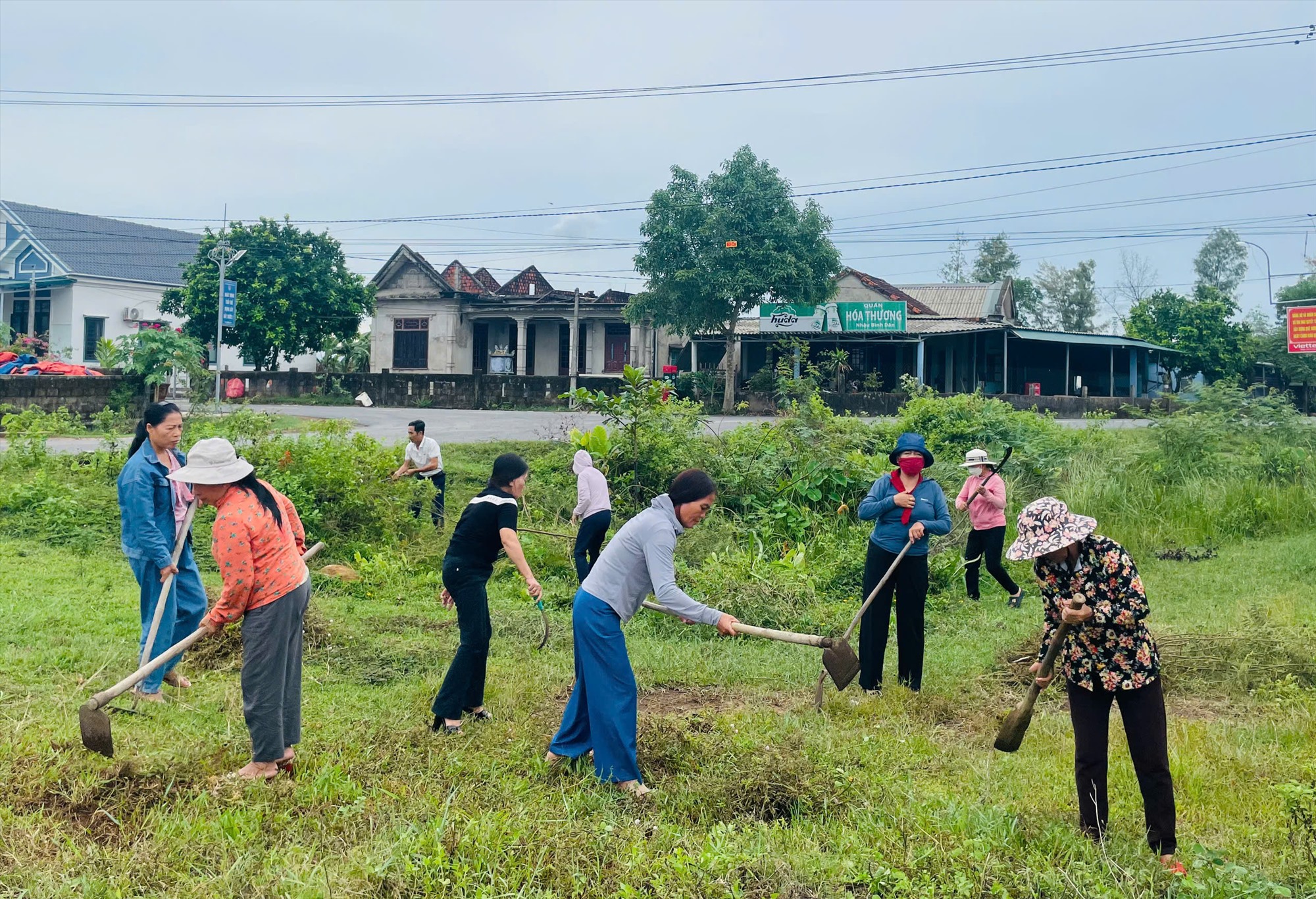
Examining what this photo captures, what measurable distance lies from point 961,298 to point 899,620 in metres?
36.4

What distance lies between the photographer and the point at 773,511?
1323 cm

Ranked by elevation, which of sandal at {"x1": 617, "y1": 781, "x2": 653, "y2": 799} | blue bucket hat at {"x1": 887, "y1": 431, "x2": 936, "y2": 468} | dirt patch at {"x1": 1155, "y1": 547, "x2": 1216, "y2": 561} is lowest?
sandal at {"x1": 617, "y1": 781, "x2": 653, "y2": 799}

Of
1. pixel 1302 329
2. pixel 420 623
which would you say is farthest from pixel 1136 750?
pixel 1302 329

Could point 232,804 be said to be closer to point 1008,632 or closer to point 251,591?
point 251,591

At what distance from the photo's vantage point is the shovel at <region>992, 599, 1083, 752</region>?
14.7 feet

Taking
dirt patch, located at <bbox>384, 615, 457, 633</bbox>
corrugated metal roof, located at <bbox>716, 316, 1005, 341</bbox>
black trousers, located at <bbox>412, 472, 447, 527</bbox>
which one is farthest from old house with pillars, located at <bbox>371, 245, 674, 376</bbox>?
dirt patch, located at <bbox>384, 615, 457, 633</bbox>

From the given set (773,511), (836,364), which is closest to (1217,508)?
(773,511)

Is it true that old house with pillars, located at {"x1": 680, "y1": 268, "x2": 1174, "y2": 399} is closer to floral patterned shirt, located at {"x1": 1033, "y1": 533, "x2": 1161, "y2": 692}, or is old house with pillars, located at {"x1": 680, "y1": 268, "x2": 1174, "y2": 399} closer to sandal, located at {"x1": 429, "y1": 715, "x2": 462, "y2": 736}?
sandal, located at {"x1": 429, "y1": 715, "x2": 462, "y2": 736}

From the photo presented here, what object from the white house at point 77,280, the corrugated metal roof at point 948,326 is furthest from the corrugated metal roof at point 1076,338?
the white house at point 77,280

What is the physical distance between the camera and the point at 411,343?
41281mm

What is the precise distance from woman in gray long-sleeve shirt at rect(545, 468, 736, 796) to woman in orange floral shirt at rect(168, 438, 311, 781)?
4.72 feet

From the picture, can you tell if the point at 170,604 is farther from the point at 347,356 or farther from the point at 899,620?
the point at 347,356

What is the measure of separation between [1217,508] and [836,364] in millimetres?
17905

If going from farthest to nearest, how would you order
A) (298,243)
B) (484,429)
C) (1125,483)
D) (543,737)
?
(298,243)
(484,429)
(1125,483)
(543,737)
